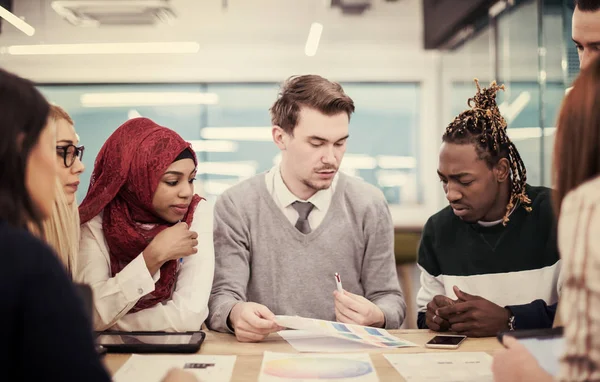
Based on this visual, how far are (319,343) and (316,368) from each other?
234 millimetres

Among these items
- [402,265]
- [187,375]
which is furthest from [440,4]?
[187,375]

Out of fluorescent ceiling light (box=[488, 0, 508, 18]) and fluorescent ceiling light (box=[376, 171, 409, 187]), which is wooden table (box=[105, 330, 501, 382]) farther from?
fluorescent ceiling light (box=[376, 171, 409, 187])

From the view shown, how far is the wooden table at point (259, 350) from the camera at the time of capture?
129 cm

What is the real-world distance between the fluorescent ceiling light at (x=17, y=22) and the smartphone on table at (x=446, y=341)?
4779mm

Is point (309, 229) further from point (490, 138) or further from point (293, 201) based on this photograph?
point (490, 138)

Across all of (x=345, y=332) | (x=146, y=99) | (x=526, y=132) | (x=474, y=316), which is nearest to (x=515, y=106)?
(x=526, y=132)

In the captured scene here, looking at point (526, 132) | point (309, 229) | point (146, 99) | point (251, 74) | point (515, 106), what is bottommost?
point (309, 229)

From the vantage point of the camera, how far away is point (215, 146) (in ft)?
20.8

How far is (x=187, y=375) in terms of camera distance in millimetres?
975

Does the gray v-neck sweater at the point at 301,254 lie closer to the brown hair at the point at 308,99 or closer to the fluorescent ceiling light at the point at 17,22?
the brown hair at the point at 308,99

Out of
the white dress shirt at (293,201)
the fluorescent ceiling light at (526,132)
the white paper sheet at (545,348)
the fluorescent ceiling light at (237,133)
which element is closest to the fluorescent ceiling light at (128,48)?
the fluorescent ceiling light at (237,133)

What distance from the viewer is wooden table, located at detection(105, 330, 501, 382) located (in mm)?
1291

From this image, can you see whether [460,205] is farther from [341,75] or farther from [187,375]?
[341,75]

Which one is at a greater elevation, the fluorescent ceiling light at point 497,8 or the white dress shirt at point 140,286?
the fluorescent ceiling light at point 497,8
